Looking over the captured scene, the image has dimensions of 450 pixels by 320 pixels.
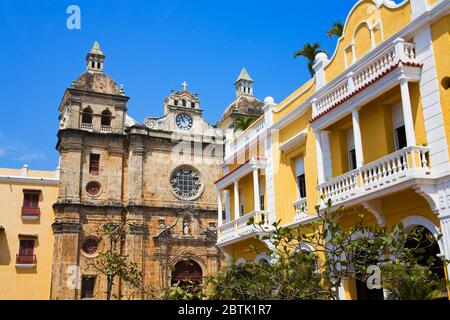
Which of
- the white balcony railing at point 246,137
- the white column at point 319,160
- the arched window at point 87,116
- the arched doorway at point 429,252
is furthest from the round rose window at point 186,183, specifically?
the arched doorway at point 429,252

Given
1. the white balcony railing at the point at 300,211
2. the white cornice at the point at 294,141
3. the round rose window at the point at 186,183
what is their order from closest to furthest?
the white balcony railing at the point at 300,211 < the white cornice at the point at 294,141 < the round rose window at the point at 186,183

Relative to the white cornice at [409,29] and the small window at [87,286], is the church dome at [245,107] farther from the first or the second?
the white cornice at [409,29]

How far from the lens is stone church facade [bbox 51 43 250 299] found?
30703 mm

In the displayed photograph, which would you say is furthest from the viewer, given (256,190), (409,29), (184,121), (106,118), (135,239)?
(184,121)

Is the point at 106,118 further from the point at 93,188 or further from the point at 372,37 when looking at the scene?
the point at 372,37

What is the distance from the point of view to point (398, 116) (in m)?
12.8

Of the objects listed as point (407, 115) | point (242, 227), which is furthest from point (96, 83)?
point (407, 115)

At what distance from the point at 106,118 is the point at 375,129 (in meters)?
24.2

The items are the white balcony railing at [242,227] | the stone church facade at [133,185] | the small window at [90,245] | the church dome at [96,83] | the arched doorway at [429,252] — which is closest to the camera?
the arched doorway at [429,252]

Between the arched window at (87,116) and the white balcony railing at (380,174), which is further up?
the arched window at (87,116)

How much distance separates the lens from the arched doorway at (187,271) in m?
32.9

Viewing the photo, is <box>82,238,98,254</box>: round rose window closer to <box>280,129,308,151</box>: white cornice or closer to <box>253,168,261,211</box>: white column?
<box>253,168,261,211</box>: white column

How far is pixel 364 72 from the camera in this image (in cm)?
1306

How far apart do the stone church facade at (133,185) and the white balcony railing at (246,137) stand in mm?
11829
